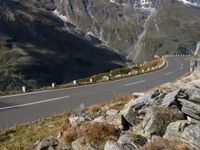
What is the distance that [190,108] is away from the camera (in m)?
11.9

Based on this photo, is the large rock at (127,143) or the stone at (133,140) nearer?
the large rock at (127,143)

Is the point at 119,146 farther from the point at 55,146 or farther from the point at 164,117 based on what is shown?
the point at 55,146

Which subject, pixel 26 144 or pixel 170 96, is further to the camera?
pixel 26 144

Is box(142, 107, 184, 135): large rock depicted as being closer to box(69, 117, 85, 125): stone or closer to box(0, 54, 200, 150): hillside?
box(0, 54, 200, 150): hillside

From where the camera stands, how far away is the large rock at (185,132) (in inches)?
401

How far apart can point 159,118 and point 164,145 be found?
156cm

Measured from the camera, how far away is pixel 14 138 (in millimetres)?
16875

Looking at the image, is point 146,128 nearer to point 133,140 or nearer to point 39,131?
point 133,140

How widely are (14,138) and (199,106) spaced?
8071mm

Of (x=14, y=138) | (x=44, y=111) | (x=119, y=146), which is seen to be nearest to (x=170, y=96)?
(x=119, y=146)

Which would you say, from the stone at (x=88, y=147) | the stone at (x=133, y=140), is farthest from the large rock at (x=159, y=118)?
the stone at (x=88, y=147)

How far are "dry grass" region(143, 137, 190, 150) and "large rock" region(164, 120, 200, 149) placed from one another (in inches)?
10.1

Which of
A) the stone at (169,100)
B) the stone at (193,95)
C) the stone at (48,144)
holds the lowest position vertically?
the stone at (48,144)

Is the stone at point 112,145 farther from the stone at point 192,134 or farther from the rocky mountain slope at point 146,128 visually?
the stone at point 192,134
